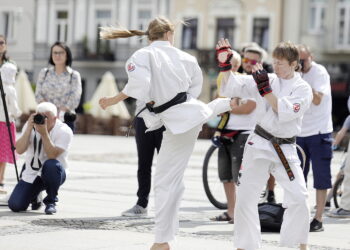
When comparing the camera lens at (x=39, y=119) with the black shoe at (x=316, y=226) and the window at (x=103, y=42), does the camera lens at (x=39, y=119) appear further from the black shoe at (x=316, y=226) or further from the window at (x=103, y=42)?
the window at (x=103, y=42)

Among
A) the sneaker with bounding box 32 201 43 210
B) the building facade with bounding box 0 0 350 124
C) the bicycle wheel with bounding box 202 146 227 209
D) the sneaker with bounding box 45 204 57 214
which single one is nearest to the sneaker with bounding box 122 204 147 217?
the sneaker with bounding box 45 204 57 214

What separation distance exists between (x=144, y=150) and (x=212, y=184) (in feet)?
5.99

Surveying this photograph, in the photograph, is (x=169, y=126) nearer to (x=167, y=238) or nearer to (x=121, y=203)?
(x=167, y=238)

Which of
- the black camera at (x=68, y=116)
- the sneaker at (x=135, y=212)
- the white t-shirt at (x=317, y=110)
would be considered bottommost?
the sneaker at (x=135, y=212)

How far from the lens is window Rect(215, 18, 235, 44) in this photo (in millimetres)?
48312

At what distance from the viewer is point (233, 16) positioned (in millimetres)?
48219

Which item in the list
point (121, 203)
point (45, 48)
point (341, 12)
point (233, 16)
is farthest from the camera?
point (45, 48)

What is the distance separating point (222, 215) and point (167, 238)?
8.27ft

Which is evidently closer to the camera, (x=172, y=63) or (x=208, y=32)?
(x=172, y=63)

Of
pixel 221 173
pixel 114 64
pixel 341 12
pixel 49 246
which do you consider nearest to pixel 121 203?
pixel 221 173

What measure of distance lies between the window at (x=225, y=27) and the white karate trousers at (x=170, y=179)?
41.2 m

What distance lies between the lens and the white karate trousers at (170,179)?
7.18 meters

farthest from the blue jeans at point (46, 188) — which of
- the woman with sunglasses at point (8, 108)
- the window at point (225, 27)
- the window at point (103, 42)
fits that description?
the window at point (103, 42)

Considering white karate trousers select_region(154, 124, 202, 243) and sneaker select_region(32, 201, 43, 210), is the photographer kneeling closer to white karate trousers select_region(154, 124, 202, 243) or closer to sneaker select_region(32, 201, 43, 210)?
sneaker select_region(32, 201, 43, 210)
